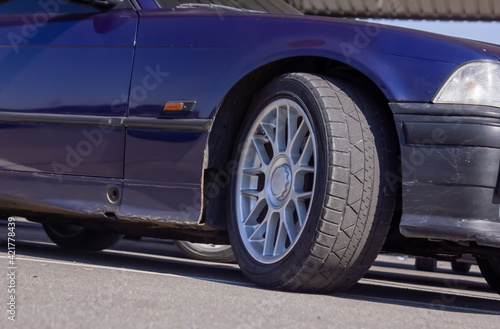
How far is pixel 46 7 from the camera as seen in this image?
3.96 meters

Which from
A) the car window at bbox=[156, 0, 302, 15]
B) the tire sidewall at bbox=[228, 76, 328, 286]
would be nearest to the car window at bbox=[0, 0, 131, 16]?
the car window at bbox=[156, 0, 302, 15]

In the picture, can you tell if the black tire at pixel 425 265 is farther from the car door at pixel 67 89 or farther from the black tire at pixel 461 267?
the car door at pixel 67 89

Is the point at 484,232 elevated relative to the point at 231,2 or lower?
lower

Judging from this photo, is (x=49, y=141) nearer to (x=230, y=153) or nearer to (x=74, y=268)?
(x=74, y=268)

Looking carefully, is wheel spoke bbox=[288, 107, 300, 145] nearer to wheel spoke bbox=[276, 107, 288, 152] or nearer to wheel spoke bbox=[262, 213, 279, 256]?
wheel spoke bbox=[276, 107, 288, 152]

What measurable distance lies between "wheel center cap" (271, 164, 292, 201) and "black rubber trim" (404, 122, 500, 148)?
52 cm

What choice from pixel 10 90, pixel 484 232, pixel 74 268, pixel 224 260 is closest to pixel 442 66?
pixel 484 232

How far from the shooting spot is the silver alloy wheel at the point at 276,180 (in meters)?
3.05

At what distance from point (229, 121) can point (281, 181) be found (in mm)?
424

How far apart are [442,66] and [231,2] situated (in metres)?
1.48

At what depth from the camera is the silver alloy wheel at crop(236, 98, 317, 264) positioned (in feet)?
10.0

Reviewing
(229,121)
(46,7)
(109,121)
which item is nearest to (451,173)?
(229,121)

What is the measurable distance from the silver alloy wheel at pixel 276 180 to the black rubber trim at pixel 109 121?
9.3 inches

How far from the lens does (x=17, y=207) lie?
385cm
